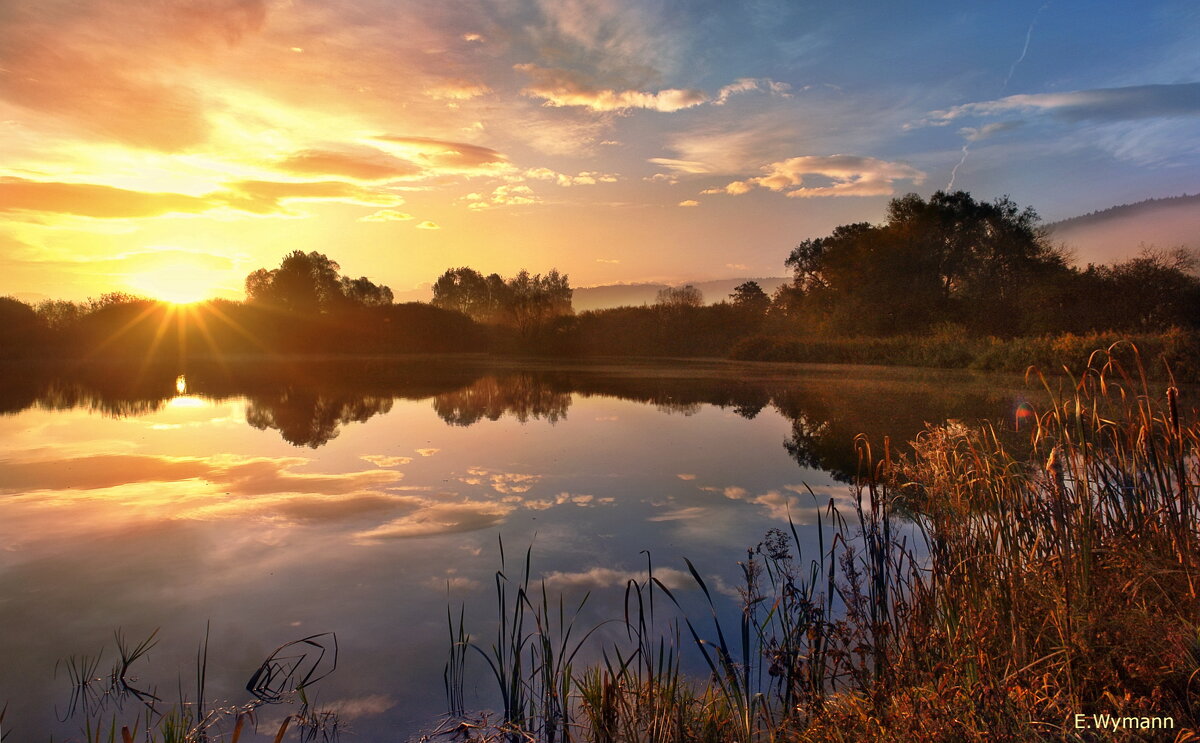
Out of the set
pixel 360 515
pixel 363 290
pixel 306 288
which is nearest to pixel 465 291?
pixel 363 290

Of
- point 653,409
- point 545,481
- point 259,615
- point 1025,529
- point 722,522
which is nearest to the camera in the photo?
point 1025,529

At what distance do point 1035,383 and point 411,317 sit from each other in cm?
3705

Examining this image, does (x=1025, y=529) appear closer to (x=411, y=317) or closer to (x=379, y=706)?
(x=379, y=706)

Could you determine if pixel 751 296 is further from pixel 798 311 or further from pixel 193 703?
pixel 193 703

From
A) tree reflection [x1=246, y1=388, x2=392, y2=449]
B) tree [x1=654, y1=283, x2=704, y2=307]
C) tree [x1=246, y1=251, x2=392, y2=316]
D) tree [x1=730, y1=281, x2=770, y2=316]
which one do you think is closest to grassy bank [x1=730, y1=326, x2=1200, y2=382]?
tree reflection [x1=246, y1=388, x2=392, y2=449]

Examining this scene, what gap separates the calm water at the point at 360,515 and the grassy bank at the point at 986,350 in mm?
4969

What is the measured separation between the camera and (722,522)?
6707 mm

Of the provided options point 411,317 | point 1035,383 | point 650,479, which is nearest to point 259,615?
point 650,479

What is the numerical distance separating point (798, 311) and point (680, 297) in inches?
359

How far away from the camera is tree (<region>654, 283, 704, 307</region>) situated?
51000 mm

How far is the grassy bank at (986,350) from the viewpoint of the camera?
18.2m

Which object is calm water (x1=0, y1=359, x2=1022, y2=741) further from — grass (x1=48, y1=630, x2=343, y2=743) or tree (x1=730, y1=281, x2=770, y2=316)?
tree (x1=730, y1=281, x2=770, y2=316)

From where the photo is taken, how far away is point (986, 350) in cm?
2489

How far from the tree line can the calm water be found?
68.8ft
